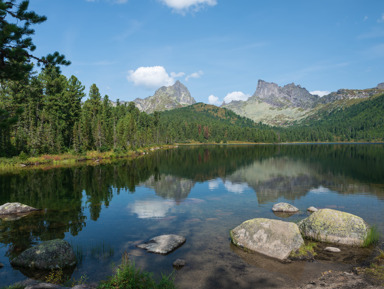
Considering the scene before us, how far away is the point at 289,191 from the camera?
3703 cm

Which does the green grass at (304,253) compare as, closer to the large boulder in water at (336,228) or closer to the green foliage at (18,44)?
the large boulder in water at (336,228)

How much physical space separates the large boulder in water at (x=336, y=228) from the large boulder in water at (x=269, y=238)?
101 inches

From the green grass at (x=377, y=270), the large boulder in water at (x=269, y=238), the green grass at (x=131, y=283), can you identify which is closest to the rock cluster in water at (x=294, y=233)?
the large boulder in water at (x=269, y=238)

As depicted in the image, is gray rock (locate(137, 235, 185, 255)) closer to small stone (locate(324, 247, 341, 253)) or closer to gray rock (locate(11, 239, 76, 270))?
gray rock (locate(11, 239, 76, 270))

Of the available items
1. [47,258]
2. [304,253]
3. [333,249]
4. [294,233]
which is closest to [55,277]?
[47,258]

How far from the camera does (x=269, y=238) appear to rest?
16.6 meters

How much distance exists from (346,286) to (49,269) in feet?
51.7

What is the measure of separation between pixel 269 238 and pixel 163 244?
7309 millimetres

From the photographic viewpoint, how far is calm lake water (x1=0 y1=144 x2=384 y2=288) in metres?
14.3

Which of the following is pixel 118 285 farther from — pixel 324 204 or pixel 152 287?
pixel 324 204

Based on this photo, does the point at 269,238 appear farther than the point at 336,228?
No

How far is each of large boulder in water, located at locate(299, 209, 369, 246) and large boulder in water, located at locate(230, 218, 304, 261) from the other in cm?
257

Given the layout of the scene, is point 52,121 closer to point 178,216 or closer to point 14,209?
point 14,209

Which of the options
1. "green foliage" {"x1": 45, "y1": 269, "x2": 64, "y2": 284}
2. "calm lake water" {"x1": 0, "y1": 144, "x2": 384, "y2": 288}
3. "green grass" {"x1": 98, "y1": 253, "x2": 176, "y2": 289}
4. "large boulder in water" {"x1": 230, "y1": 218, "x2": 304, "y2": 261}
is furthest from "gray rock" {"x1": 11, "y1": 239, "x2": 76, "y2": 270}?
"large boulder in water" {"x1": 230, "y1": 218, "x2": 304, "y2": 261}
